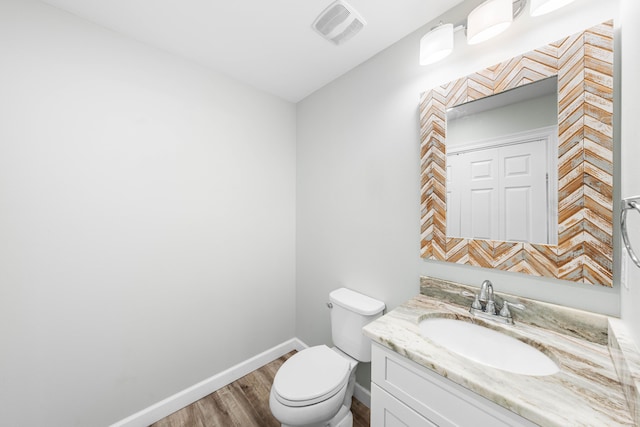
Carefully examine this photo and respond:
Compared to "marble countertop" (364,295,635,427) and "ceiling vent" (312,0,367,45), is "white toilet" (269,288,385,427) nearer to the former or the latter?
"marble countertop" (364,295,635,427)

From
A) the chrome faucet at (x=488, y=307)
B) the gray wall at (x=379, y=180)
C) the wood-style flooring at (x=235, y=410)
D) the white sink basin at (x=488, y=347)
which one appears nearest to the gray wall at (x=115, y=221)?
the wood-style flooring at (x=235, y=410)

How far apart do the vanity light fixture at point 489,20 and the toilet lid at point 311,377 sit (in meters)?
1.80

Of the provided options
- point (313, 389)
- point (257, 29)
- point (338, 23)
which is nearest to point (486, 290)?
point (313, 389)

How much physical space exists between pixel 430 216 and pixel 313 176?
1066 millimetres

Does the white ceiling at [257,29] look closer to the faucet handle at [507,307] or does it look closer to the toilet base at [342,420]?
the faucet handle at [507,307]

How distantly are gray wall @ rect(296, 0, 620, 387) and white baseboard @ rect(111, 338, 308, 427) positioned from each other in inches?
9.6

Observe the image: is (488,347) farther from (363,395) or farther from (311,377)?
(363,395)

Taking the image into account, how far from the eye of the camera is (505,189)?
42.7 inches

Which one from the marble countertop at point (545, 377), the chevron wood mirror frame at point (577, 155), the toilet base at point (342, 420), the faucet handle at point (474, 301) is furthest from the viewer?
the toilet base at point (342, 420)

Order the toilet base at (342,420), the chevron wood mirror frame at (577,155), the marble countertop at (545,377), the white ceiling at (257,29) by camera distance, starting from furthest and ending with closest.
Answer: the toilet base at (342,420)
the white ceiling at (257,29)
the chevron wood mirror frame at (577,155)
the marble countertop at (545,377)

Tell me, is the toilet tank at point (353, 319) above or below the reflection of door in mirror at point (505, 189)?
below

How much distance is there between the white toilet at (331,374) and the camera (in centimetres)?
115

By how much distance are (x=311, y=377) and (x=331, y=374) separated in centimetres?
11

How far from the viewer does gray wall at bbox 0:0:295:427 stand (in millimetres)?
1158
